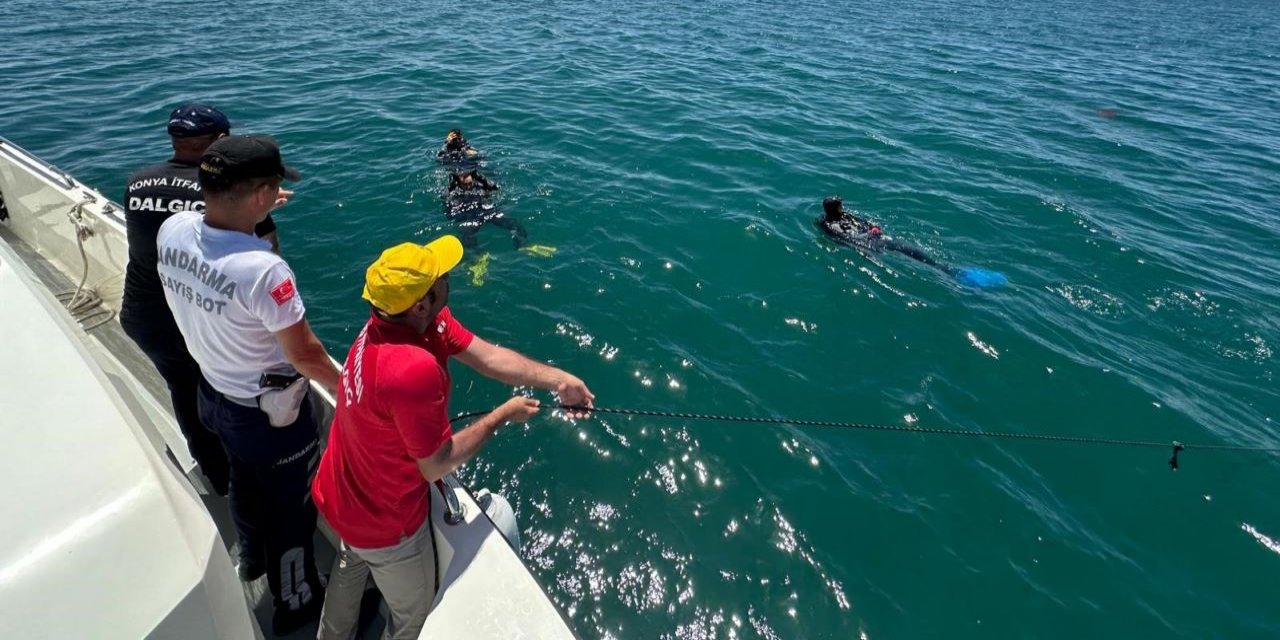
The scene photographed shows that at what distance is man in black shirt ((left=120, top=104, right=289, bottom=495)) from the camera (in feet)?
11.0

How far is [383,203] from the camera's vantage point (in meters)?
9.91

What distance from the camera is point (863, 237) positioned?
9.32 metres

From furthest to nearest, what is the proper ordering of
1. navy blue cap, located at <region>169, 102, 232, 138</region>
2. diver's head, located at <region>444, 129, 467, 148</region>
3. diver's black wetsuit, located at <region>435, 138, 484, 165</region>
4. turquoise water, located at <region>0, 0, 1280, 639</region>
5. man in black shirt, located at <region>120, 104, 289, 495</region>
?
diver's black wetsuit, located at <region>435, 138, 484, 165</region>
diver's head, located at <region>444, 129, 467, 148</region>
turquoise water, located at <region>0, 0, 1280, 639</region>
navy blue cap, located at <region>169, 102, 232, 138</region>
man in black shirt, located at <region>120, 104, 289, 495</region>

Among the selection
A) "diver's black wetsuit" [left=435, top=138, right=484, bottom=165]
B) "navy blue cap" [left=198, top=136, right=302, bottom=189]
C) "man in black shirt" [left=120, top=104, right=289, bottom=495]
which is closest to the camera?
"navy blue cap" [left=198, top=136, right=302, bottom=189]

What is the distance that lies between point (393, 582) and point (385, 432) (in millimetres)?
988

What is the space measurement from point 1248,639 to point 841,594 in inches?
A: 118

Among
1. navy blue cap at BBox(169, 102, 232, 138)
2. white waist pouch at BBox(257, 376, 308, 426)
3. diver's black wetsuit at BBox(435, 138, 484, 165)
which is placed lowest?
diver's black wetsuit at BBox(435, 138, 484, 165)

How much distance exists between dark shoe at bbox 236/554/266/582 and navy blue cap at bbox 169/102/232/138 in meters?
2.47

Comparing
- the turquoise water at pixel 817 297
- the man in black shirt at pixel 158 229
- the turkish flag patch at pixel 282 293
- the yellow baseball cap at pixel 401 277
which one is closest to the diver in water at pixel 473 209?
the turquoise water at pixel 817 297

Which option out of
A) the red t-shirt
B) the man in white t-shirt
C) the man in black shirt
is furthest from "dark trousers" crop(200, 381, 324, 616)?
the man in black shirt

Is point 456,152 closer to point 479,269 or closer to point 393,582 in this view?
point 479,269

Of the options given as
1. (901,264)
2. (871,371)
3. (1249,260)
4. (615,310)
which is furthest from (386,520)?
(1249,260)

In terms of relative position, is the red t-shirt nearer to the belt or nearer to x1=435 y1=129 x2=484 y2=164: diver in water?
the belt

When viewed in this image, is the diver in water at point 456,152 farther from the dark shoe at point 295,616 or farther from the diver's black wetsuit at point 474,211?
the dark shoe at point 295,616
